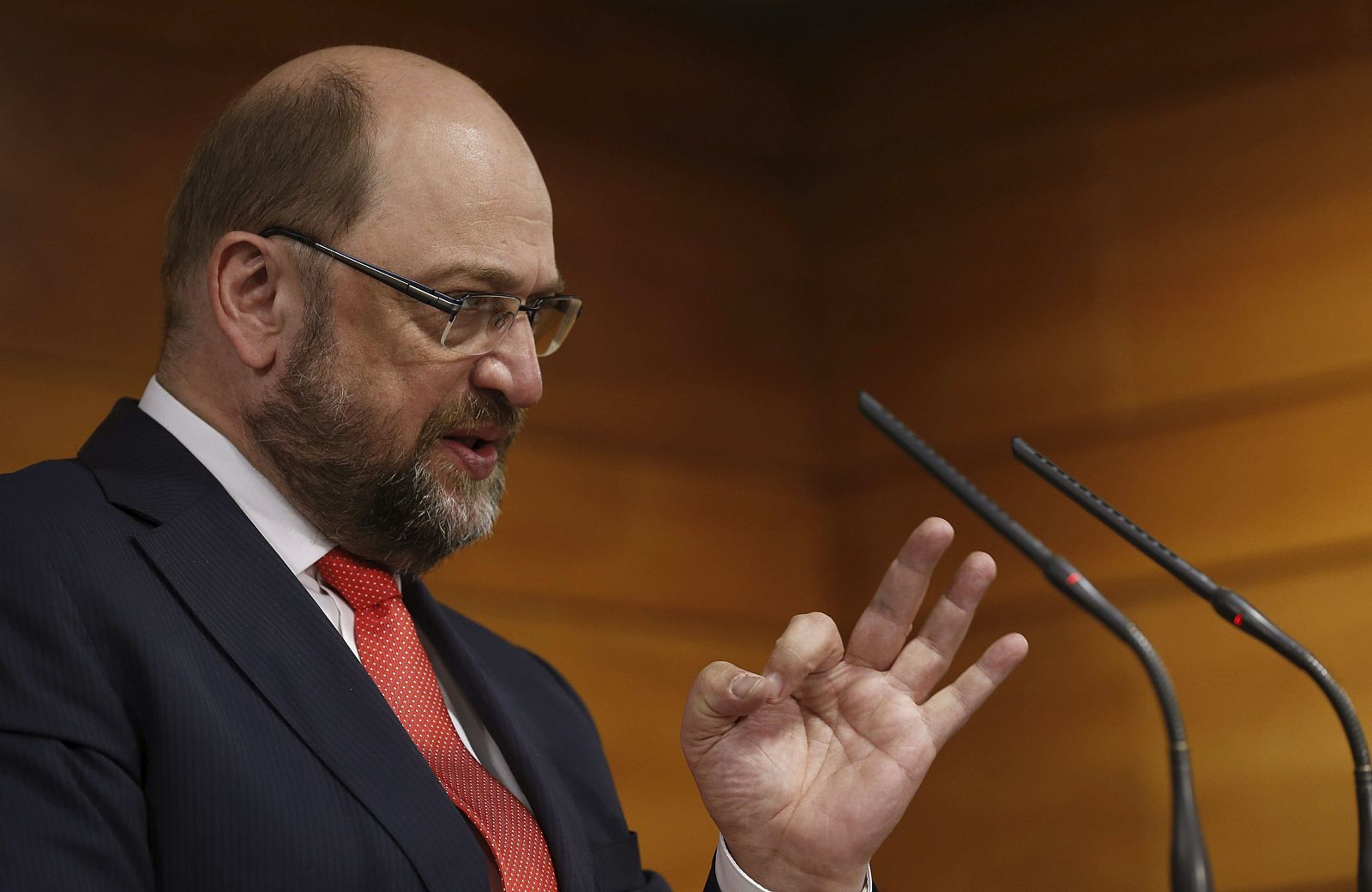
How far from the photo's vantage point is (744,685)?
4.44 feet

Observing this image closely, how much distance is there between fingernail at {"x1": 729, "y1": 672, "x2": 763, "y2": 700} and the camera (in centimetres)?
135

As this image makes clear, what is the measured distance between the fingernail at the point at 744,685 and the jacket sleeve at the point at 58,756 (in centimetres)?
52

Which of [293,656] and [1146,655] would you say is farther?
[293,656]

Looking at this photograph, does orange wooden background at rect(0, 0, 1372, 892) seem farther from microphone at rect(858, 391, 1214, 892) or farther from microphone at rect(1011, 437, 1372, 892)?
microphone at rect(858, 391, 1214, 892)

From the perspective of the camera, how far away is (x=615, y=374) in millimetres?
3084

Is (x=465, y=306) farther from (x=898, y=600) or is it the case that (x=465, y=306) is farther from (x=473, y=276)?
(x=898, y=600)

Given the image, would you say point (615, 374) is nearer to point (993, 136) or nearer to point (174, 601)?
point (993, 136)

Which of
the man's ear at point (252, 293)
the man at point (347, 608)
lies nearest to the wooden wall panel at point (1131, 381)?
the man at point (347, 608)

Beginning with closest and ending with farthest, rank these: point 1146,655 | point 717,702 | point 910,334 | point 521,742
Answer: point 1146,655 → point 717,702 → point 521,742 → point 910,334

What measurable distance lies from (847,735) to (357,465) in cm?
59

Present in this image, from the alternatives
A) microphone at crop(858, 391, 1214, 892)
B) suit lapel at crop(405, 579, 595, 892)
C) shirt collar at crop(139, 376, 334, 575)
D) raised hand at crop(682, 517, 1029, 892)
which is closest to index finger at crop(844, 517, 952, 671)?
raised hand at crop(682, 517, 1029, 892)

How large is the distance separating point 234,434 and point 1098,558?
189 cm

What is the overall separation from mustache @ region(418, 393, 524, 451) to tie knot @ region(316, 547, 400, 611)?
143 millimetres

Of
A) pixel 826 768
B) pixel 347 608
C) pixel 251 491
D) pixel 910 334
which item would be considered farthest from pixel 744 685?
pixel 910 334
